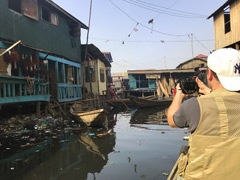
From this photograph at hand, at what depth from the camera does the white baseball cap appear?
1.27 meters

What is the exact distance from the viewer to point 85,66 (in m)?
16.6

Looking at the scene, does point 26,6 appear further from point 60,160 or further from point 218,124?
point 218,124

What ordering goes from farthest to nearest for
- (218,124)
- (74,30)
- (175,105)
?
(74,30) → (175,105) → (218,124)

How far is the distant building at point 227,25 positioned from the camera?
12530mm

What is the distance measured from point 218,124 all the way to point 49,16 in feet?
41.2

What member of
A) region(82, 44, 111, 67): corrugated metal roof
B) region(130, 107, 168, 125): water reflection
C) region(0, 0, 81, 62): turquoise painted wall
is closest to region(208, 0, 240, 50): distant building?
region(130, 107, 168, 125): water reflection

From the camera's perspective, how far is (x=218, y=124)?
122 cm

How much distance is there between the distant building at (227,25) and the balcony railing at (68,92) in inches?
425

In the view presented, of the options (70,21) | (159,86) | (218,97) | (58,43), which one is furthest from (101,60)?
(218,97)

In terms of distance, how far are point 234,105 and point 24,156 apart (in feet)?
17.6

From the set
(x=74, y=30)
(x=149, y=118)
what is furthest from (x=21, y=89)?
(x=74, y=30)

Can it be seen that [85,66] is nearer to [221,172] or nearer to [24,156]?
[24,156]

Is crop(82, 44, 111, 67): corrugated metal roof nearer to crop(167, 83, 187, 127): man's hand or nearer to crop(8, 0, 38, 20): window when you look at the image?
crop(8, 0, 38, 20): window

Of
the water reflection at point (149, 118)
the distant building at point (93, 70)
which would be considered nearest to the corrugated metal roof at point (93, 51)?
the distant building at point (93, 70)
